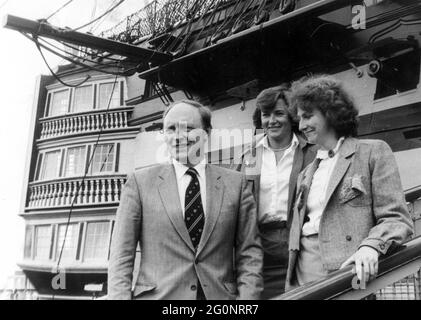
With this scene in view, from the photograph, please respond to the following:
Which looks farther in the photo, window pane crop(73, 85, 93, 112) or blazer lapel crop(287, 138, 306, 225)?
window pane crop(73, 85, 93, 112)

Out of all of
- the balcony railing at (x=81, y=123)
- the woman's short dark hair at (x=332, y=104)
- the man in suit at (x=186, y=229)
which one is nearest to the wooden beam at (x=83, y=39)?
the balcony railing at (x=81, y=123)

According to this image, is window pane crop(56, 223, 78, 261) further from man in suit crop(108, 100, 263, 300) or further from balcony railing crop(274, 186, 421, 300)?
balcony railing crop(274, 186, 421, 300)

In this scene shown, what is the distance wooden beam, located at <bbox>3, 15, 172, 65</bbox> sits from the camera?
174 inches

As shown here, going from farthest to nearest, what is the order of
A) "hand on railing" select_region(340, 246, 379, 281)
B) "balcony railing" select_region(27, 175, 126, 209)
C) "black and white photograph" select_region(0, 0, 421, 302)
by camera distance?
"balcony railing" select_region(27, 175, 126, 209) → "black and white photograph" select_region(0, 0, 421, 302) → "hand on railing" select_region(340, 246, 379, 281)

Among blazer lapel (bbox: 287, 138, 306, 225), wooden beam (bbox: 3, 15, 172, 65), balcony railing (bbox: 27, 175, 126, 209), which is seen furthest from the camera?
balcony railing (bbox: 27, 175, 126, 209)

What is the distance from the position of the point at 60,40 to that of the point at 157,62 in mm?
1068

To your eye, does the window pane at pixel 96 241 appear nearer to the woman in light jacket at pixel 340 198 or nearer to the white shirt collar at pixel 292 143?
the white shirt collar at pixel 292 143

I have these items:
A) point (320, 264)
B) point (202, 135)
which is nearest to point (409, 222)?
point (320, 264)

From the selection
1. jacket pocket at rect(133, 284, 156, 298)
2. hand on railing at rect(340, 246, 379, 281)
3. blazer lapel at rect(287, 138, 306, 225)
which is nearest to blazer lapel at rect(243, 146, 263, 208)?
blazer lapel at rect(287, 138, 306, 225)

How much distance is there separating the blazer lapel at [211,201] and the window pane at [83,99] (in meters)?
3.81

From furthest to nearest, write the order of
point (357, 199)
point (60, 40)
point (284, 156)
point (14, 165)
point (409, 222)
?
point (60, 40) → point (14, 165) → point (284, 156) → point (357, 199) → point (409, 222)

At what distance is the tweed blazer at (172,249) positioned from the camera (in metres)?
1.69

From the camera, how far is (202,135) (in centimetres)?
186

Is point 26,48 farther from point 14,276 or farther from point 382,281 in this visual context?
point 382,281
